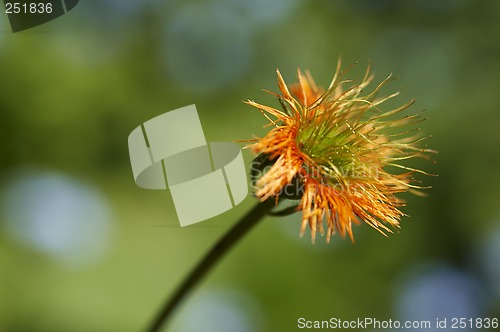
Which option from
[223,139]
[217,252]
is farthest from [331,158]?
[223,139]

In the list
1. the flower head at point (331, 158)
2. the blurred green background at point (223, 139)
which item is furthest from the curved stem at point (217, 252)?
the blurred green background at point (223, 139)

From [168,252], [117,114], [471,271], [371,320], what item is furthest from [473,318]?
[117,114]

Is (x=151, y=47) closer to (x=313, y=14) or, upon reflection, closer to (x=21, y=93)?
(x=21, y=93)

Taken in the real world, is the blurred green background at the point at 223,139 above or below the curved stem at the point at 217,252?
below

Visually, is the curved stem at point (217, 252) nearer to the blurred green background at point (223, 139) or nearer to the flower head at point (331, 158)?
the flower head at point (331, 158)

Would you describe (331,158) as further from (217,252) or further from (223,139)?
(223,139)

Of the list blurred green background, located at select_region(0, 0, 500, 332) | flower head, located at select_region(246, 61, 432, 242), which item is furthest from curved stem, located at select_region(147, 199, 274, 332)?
blurred green background, located at select_region(0, 0, 500, 332)

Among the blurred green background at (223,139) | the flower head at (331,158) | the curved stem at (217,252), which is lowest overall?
the blurred green background at (223,139)
